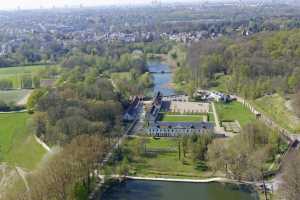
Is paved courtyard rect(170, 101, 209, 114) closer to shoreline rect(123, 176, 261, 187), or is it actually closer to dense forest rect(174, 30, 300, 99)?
dense forest rect(174, 30, 300, 99)

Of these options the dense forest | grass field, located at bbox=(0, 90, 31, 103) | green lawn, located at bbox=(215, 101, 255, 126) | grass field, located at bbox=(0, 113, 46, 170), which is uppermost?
the dense forest

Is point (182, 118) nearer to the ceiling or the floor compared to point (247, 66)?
nearer to the floor

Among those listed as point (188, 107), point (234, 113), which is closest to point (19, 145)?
point (188, 107)

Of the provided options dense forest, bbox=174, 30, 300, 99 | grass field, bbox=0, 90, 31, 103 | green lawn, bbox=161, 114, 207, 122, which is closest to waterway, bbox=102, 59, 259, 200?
green lawn, bbox=161, 114, 207, 122

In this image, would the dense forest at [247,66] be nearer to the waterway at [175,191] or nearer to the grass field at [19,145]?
the grass field at [19,145]

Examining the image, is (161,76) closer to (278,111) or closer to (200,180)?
(278,111)
